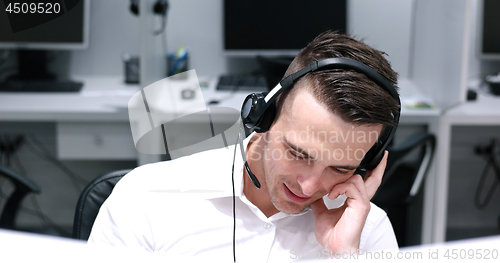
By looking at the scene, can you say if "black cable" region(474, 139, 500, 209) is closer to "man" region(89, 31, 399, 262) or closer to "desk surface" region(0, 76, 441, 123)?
"desk surface" region(0, 76, 441, 123)

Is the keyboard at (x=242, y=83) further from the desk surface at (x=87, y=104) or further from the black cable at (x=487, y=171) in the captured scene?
the black cable at (x=487, y=171)

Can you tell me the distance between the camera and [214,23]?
7.20ft

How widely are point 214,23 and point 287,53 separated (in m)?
0.39

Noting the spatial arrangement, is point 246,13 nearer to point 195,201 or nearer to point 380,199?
point 380,199

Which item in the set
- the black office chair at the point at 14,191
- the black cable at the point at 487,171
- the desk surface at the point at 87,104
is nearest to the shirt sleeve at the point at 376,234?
the desk surface at the point at 87,104

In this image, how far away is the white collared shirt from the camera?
0.78 meters

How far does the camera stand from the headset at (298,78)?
2.19 ft

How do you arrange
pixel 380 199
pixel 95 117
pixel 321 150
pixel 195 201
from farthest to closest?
1. pixel 95 117
2. pixel 380 199
3. pixel 195 201
4. pixel 321 150

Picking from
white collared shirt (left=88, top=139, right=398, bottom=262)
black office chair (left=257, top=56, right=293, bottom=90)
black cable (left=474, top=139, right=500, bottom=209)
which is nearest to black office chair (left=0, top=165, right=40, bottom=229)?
white collared shirt (left=88, top=139, right=398, bottom=262)

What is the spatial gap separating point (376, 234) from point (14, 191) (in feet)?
3.85

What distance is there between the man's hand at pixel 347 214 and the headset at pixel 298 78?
34 mm

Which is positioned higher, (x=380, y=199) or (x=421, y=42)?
(x=421, y=42)

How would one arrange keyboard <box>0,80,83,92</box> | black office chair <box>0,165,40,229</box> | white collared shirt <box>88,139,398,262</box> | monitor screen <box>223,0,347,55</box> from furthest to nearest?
monitor screen <box>223,0,347,55</box> → keyboard <box>0,80,83,92</box> → black office chair <box>0,165,40,229</box> → white collared shirt <box>88,139,398,262</box>

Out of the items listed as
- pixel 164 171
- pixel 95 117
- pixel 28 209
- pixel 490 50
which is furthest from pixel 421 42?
pixel 28 209
